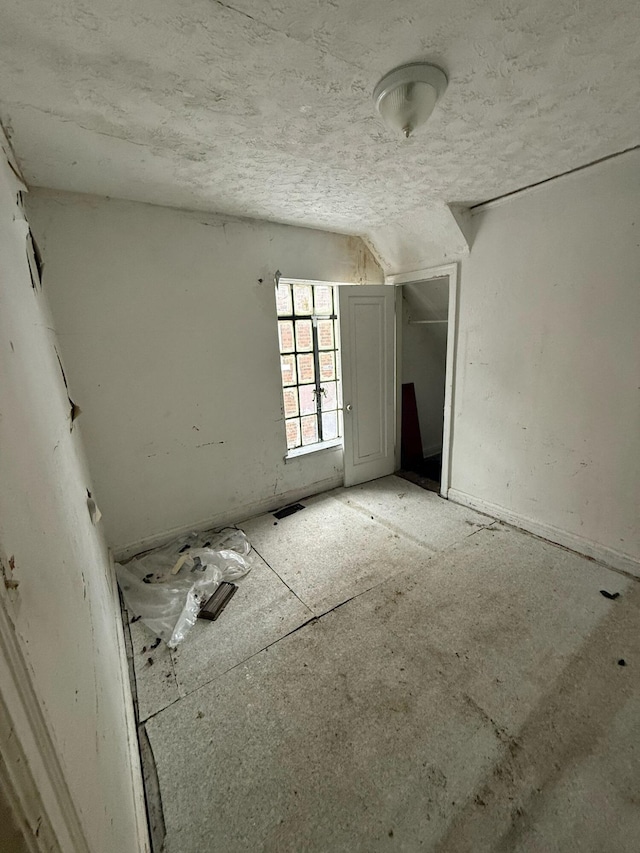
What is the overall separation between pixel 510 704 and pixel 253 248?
10.3ft

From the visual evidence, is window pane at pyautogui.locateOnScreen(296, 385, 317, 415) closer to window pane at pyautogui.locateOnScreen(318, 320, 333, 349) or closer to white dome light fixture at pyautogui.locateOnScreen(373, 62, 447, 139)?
window pane at pyautogui.locateOnScreen(318, 320, 333, 349)

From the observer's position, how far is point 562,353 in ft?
7.42

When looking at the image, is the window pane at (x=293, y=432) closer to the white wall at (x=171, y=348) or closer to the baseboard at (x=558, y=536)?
the white wall at (x=171, y=348)

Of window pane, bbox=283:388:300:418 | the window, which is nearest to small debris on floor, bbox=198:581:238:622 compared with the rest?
the window

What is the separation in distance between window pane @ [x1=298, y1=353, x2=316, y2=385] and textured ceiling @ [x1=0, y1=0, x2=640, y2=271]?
54.0 inches

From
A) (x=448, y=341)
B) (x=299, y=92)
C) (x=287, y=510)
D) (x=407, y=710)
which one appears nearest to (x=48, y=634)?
(x=407, y=710)

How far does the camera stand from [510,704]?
4.78 feet

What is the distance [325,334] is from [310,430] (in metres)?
0.96

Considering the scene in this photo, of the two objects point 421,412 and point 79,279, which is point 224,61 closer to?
point 79,279

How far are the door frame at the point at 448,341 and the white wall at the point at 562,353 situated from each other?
0.07 m

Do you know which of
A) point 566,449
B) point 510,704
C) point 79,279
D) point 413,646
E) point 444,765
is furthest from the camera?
point 566,449

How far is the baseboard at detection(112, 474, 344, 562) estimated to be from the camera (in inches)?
98.7

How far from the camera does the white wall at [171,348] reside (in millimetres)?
2133

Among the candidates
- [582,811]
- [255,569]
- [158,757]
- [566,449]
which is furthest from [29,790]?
[566,449]
